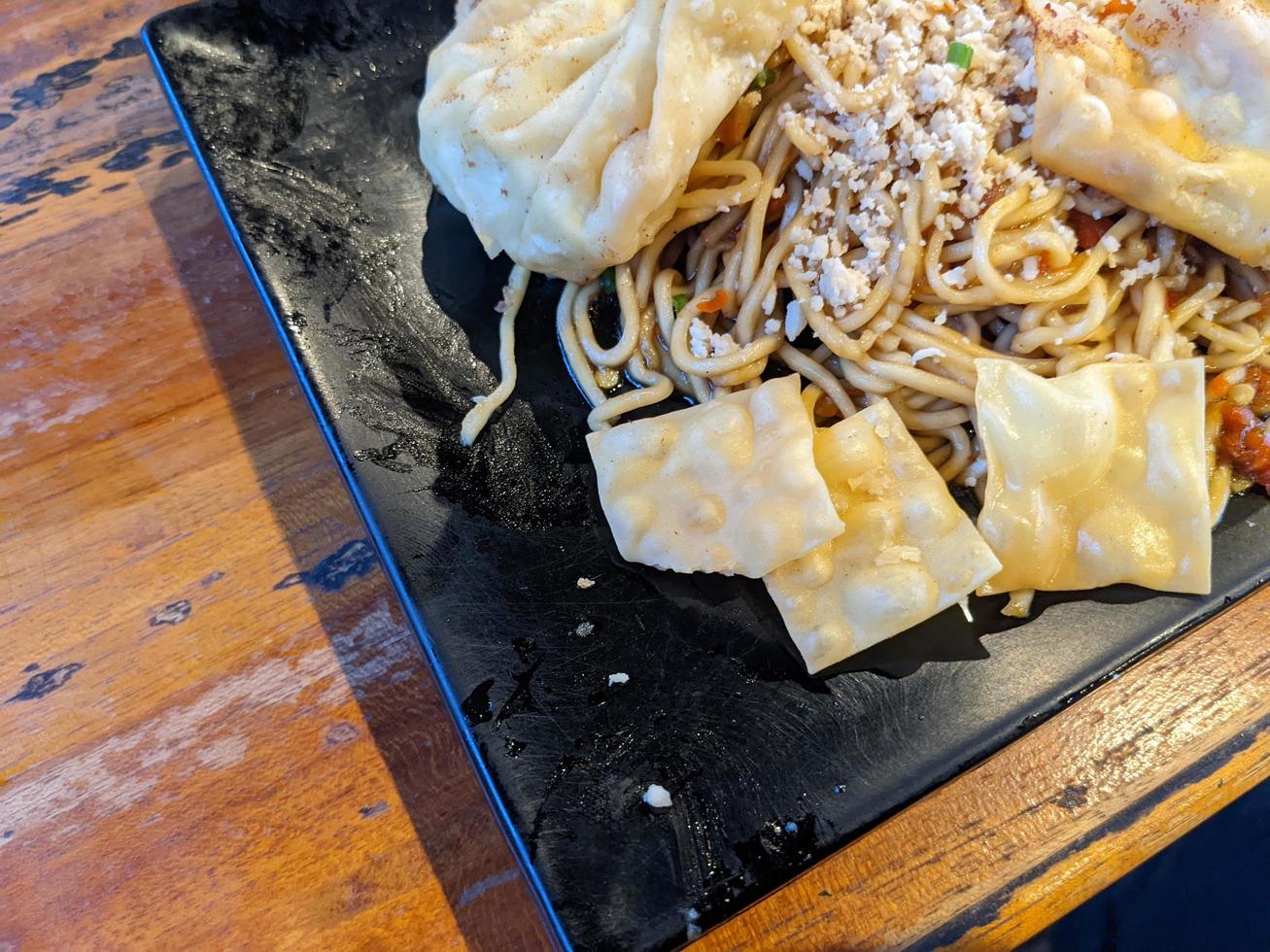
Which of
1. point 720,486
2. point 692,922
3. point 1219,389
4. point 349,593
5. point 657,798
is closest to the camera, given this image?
point 692,922

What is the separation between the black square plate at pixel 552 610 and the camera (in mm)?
1787

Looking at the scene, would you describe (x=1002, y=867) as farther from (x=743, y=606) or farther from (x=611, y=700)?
(x=611, y=700)

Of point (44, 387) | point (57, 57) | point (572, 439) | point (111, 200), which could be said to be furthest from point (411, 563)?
point (57, 57)

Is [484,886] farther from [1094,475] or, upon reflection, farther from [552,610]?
[1094,475]

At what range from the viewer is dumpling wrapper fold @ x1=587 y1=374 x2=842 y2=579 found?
201 cm

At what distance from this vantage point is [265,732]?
2.15 metres

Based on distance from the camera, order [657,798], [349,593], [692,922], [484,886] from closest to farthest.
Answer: [692,922] → [657,798] → [484,886] → [349,593]

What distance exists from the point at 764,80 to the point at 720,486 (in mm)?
1191

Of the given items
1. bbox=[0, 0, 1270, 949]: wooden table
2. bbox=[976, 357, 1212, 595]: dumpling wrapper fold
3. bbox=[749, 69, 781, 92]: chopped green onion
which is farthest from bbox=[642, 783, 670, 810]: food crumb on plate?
bbox=[749, 69, 781, 92]: chopped green onion

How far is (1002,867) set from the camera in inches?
78.9

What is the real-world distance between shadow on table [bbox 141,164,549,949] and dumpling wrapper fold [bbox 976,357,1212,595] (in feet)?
4.72

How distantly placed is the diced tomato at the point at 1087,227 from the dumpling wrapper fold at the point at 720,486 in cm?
92

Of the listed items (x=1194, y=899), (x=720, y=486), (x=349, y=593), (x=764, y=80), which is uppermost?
(x=764, y=80)

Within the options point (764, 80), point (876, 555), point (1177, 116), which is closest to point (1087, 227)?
point (1177, 116)
